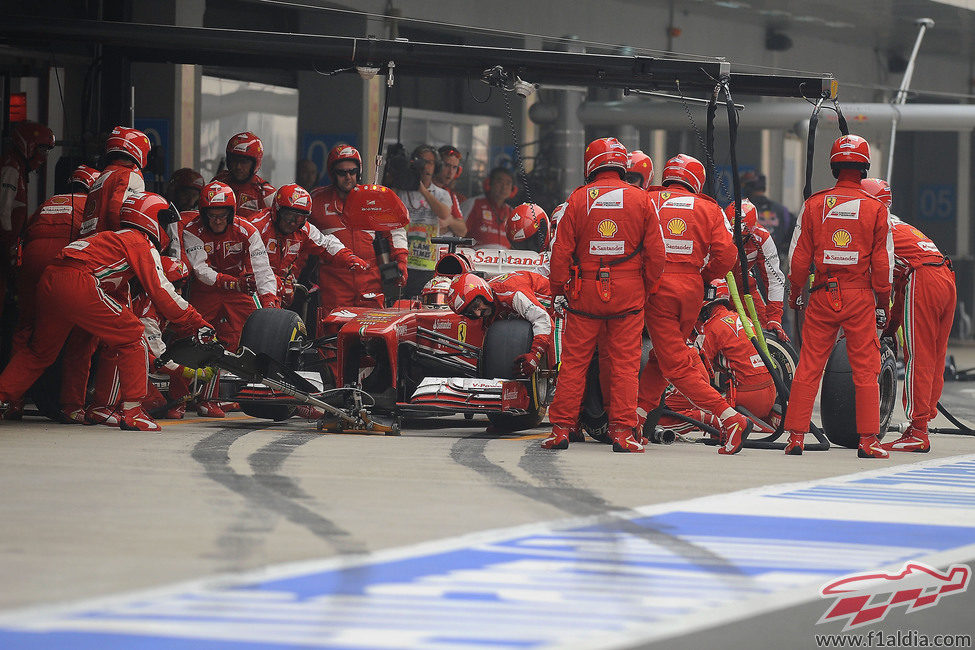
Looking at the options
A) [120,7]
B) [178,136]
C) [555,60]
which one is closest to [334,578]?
[555,60]

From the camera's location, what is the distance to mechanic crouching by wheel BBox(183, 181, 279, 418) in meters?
11.4

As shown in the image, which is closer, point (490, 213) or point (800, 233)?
point (800, 233)

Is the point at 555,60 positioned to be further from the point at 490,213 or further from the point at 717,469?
the point at 717,469

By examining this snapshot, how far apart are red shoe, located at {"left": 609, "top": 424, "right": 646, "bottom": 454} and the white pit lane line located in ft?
7.86

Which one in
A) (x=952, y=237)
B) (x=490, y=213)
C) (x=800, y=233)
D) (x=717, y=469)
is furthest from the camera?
(x=952, y=237)

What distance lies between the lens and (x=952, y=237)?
27.0 metres

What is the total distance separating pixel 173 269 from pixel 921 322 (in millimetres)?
4934

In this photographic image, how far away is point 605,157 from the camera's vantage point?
9.66m

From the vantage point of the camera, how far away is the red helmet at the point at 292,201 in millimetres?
12016

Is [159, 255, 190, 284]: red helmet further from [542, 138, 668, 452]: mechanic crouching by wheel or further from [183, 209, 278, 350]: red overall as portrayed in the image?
[542, 138, 668, 452]: mechanic crouching by wheel

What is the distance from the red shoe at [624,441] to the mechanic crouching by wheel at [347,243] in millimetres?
3902

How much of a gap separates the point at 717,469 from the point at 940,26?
14733 millimetres

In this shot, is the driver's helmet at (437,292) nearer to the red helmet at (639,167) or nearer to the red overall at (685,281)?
the red helmet at (639,167)

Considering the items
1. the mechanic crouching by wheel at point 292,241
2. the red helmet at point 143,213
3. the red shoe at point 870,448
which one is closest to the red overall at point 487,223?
the mechanic crouching by wheel at point 292,241
